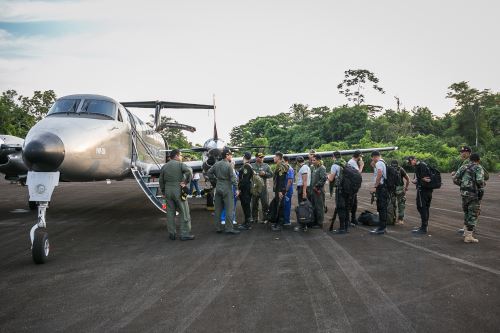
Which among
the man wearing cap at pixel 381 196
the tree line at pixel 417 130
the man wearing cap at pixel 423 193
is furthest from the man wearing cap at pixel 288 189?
the tree line at pixel 417 130

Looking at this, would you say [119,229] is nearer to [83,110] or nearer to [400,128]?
[83,110]

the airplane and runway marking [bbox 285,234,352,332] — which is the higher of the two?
the airplane

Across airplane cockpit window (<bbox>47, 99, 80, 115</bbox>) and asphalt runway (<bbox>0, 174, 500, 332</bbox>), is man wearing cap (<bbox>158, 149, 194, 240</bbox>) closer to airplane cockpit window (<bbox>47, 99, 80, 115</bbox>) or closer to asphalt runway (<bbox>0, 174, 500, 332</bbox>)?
asphalt runway (<bbox>0, 174, 500, 332</bbox>)

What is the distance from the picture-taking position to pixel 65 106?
345 inches

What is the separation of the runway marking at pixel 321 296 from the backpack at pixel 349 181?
2.23m

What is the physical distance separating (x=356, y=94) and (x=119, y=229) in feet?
190

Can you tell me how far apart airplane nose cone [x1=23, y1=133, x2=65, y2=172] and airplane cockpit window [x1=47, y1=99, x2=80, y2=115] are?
2.22 m

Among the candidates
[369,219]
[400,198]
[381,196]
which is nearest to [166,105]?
[369,219]

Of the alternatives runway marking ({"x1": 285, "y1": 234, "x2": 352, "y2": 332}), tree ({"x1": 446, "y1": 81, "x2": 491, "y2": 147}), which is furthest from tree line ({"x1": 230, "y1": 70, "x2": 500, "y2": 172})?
runway marking ({"x1": 285, "y1": 234, "x2": 352, "y2": 332})

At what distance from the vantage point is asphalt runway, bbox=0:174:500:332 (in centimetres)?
356

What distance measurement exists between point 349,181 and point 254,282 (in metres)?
4.24

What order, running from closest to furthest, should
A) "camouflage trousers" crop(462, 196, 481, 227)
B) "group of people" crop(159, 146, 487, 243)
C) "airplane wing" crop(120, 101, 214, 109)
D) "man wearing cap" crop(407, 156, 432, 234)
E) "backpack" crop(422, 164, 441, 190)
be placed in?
"camouflage trousers" crop(462, 196, 481, 227)
"group of people" crop(159, 146, 487, 243)
"backpack" crop(422, 164, 441, 190)
"man wearing cap" crop(407, 156, 432, 234)
"airplane wing" crop(120, 101, 214, 109)

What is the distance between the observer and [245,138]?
81125 millimetres

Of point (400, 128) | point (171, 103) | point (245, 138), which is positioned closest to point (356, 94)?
point (400, 128)
